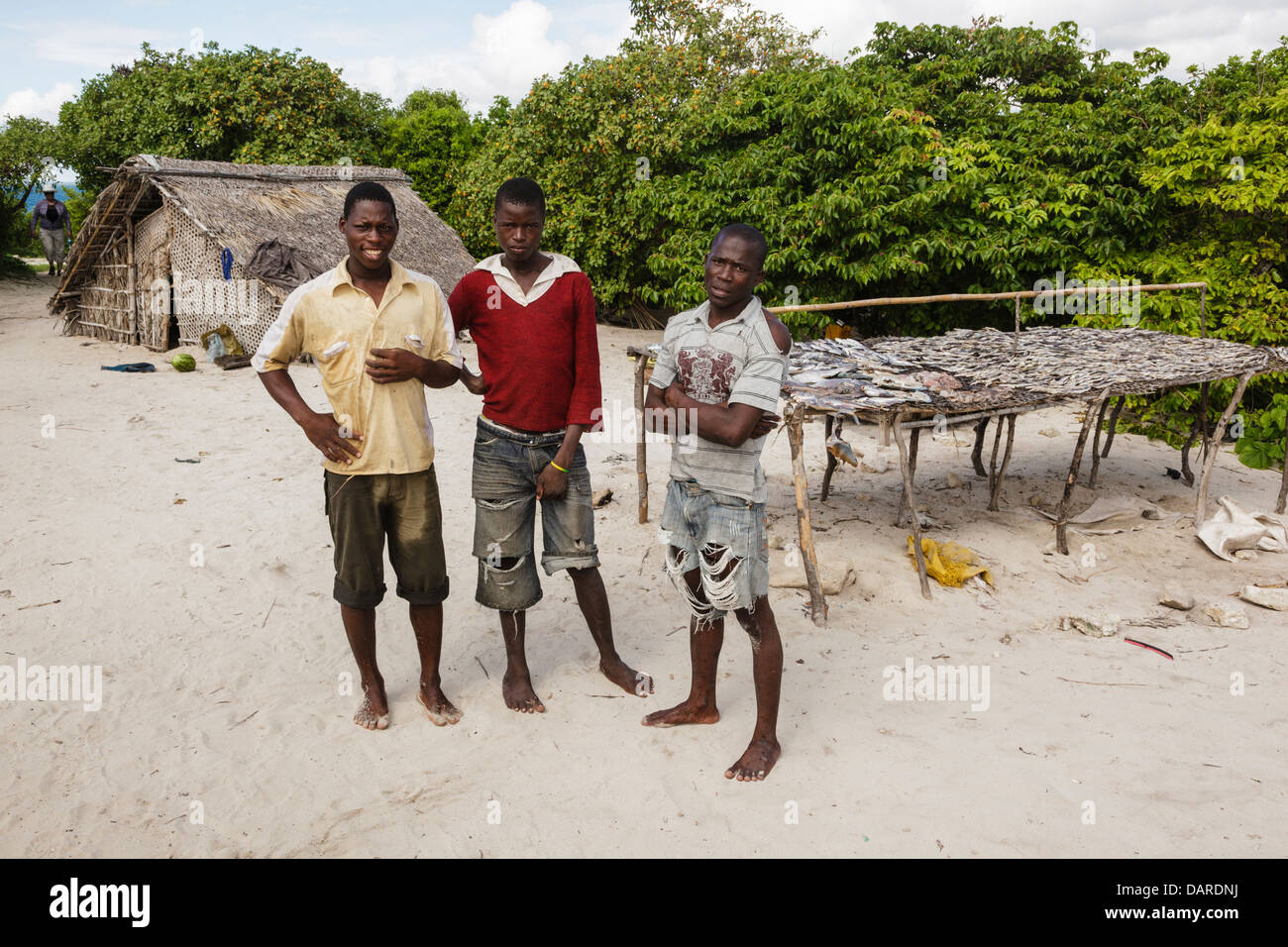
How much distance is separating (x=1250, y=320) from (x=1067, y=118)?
3339 millimetres

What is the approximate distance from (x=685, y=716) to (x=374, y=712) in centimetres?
127

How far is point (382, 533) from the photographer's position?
3191 mm

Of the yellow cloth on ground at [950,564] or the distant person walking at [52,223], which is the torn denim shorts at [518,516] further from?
the distant person walking at [52,223]

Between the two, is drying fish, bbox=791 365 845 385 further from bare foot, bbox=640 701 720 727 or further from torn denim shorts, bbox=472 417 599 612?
bare foot, bbox=640 701 720 727

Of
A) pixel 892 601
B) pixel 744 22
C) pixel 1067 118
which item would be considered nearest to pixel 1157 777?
pixel 892 601

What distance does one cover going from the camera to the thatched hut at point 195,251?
11016 millimetres

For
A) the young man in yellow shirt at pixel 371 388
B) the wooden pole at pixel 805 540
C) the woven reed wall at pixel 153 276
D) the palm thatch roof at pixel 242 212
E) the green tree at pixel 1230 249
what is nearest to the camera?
the young man in yellow shirt at pixel 371 388

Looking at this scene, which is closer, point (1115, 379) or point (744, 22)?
point (1115, 379)

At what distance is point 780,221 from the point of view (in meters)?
9.97

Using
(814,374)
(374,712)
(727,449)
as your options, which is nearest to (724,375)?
(727,449)

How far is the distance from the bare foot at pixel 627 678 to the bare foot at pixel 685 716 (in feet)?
0.86

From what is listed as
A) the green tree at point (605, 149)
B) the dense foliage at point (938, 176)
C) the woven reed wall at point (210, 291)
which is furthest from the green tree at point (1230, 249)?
the woven reed wall at point (210, 291)

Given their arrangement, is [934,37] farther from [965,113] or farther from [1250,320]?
[1250,320]

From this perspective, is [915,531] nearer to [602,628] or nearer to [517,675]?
[602,628]
